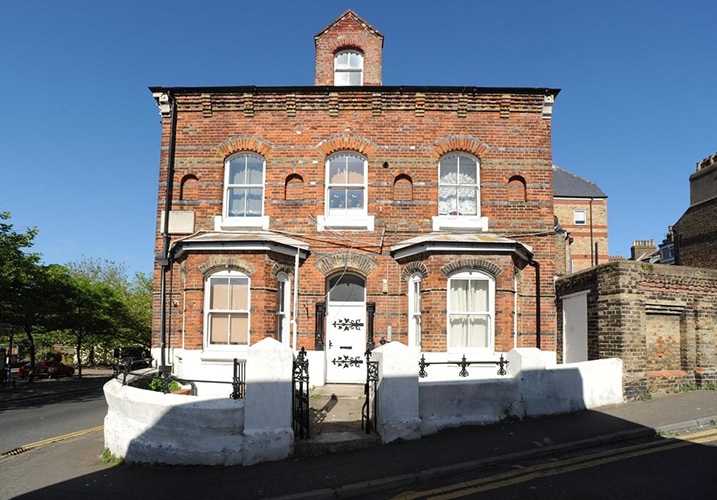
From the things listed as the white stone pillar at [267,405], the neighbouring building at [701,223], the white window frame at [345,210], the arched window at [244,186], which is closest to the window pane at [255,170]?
the arched window at [244,186]

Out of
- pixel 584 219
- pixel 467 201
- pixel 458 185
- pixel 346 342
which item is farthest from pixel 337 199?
pixel 584 219

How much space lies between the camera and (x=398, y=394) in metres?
7.91

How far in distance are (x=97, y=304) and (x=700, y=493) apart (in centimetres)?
2912

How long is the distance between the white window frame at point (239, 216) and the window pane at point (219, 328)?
8.27 feet

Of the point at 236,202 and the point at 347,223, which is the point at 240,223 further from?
the point at 347,223

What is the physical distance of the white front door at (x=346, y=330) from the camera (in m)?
13.0

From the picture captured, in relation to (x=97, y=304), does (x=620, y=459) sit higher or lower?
lower

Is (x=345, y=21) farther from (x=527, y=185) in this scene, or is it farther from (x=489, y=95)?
(x=527, y=185)

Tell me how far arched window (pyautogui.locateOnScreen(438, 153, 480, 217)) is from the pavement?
5.98 meters

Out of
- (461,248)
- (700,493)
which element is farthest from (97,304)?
(700,493)

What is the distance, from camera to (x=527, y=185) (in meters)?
13.5

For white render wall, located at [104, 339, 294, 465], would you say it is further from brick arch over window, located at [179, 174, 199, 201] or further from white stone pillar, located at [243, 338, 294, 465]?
brick arch over window, located at [179, 174, 199, 201]

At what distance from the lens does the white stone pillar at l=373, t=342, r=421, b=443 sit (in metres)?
7.82

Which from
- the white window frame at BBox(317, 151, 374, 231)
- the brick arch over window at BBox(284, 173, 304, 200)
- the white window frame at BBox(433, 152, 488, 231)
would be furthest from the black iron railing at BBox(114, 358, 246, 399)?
the white window frame at BBox(433, 152, 488, 231)
